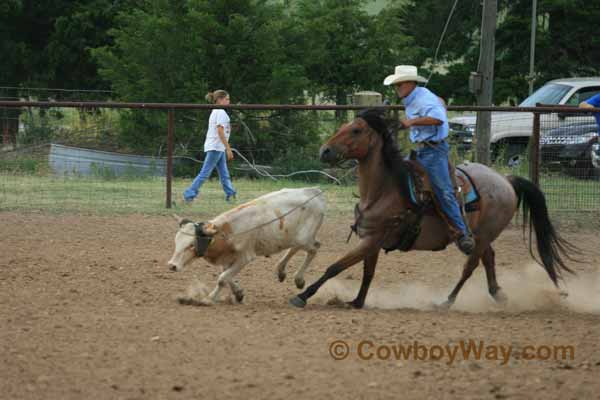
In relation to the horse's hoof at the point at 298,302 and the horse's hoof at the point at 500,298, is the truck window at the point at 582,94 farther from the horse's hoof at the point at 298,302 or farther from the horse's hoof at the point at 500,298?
the horse's hoof at the point at 298,302

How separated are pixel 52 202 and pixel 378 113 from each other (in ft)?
25.7

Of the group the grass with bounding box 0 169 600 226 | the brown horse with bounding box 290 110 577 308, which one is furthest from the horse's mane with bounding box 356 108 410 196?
the grass with bounding box 0 169 600 226

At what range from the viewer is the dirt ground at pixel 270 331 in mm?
4930

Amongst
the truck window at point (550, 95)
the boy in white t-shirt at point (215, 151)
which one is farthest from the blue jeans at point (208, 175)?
the truck window at point (550, 95)

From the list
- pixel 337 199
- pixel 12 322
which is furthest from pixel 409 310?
pixel 337 199

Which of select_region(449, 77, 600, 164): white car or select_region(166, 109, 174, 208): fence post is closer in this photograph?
select_region(166, 109, 174, 208): fence post

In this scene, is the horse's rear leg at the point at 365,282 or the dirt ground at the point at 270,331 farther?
the horse's rear leg at the point at 365,282

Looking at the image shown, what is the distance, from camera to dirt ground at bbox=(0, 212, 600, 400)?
4930mm

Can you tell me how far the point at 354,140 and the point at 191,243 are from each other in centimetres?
165

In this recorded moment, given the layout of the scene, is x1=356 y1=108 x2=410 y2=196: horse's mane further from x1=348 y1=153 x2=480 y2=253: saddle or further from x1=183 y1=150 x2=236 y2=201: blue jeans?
x1=183 y1=150 x2=236 y2=201: blue jeans

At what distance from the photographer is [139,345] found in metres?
5.78

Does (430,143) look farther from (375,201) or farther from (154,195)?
(154,195)

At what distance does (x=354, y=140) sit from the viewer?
289 inches

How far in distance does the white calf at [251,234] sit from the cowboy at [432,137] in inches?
45.9
